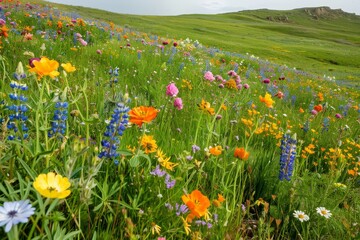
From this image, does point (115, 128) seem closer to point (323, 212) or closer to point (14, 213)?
point (14, 213)

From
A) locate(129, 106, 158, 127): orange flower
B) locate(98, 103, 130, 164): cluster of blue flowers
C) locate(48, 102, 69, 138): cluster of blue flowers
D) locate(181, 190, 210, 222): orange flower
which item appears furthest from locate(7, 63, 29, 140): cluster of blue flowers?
locate(181, 190, 210, 222): orange flower

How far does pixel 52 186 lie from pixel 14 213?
164 millimetres

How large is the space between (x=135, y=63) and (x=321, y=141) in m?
3.33

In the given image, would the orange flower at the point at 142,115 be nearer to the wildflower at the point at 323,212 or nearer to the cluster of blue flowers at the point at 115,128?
the cluster of blue flowers at the point at 115,128

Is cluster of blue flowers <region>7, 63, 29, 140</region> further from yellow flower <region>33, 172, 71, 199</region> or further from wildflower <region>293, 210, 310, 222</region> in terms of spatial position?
wildflower <region>293, 210, 310, 222</region>

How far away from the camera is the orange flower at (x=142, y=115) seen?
57.6 inches

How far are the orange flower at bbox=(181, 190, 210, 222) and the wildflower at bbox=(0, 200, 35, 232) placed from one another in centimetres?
66

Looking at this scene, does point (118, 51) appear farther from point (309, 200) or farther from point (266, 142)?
point (309, 200)

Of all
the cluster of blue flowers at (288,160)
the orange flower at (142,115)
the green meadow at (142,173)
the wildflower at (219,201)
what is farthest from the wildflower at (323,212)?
the orange flower at (142,115)

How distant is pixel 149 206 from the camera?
1694mm

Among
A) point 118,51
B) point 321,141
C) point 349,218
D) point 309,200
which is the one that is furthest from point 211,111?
point 118,51

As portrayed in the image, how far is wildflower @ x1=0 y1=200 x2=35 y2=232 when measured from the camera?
81 centimetres

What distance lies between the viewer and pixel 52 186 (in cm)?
101

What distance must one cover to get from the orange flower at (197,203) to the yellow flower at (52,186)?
0.53 m
